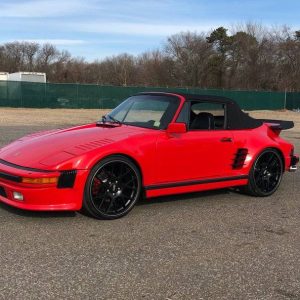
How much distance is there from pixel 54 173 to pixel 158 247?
4.40ft

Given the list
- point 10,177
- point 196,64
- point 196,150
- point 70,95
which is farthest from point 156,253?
point 196,64

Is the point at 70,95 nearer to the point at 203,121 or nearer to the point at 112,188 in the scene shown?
A: the point at 203,121

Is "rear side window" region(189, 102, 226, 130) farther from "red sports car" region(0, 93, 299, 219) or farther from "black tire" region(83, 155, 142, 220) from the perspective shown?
"black tire" region(83, 155, 142, 220)

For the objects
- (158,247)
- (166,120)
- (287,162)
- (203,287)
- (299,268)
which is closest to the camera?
(203,287)

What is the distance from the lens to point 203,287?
376cm

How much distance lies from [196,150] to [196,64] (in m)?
89.6

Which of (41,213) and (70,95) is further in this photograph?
(70,95)

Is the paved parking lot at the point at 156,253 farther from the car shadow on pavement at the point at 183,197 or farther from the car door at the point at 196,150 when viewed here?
the car door at the point at 196,150

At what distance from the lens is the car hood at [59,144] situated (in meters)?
5.23

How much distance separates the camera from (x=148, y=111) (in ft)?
21.5

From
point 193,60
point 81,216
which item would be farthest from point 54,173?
point 193,60

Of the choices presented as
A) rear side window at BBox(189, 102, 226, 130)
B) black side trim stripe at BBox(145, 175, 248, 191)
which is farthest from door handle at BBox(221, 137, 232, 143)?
black side trim stripe at BBox(145, 175, 248, 191)

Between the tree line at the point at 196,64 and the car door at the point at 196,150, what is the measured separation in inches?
2902

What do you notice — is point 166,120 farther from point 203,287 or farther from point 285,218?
point 203,287
